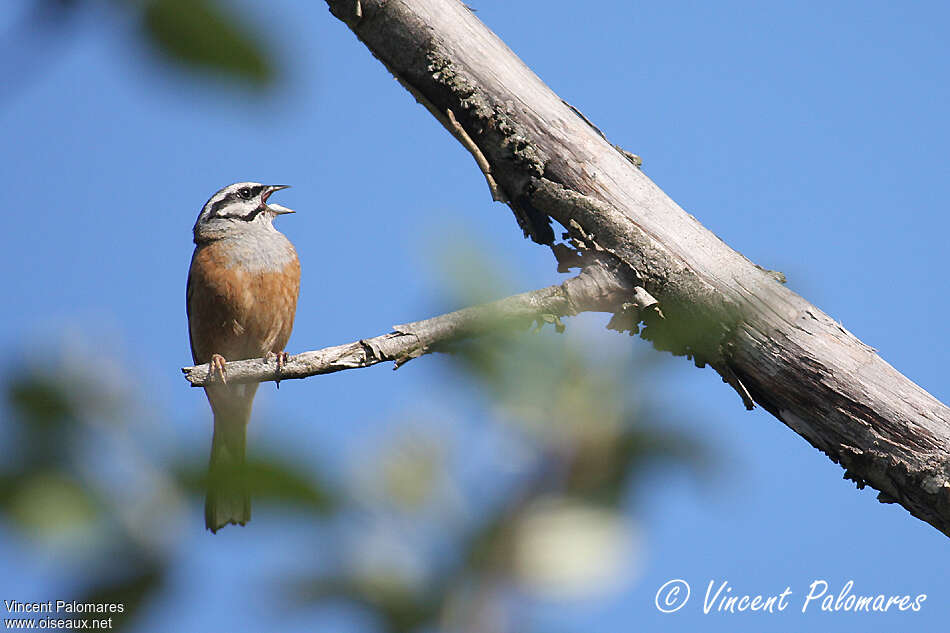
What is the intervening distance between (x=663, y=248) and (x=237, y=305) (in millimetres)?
4385

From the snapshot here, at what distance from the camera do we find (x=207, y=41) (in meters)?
0.85

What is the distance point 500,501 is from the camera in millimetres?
1090

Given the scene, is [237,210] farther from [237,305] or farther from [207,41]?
[207,41]

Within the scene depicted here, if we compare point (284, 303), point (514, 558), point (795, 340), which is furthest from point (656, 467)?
point (284, 303)

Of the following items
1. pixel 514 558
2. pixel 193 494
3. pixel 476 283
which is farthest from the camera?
pixel 476 283

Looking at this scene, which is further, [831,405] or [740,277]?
[740,277]

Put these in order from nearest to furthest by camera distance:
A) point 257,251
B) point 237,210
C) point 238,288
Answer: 1. point 238,288
2. point 257,251
3. point 237,210

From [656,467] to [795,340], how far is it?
2.94m

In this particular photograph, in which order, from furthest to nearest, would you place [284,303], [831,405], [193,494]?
[284,303] → [831,405] → [193,494]

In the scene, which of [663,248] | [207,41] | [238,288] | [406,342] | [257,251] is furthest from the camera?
[257,251]

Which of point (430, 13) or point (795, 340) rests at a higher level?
point (430, 13)

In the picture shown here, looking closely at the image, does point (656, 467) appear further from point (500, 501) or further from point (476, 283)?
point (476, 283)

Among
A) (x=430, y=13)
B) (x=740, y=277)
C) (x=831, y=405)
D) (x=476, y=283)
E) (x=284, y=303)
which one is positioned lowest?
(x=476, y=283)

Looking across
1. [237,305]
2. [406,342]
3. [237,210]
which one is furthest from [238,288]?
[406,342]
